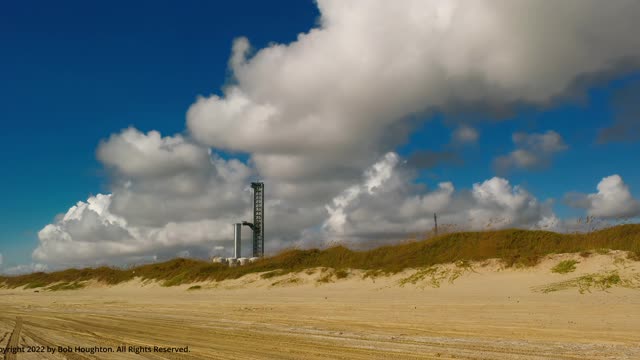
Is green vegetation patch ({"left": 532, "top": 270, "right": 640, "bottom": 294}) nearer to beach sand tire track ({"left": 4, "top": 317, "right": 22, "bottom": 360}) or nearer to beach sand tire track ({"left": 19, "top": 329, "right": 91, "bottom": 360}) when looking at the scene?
beach sand tire track ({"left": 19, "top": 329, "right": 91, "bottom": 360})

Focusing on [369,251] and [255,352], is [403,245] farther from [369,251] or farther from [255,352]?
[255,352]

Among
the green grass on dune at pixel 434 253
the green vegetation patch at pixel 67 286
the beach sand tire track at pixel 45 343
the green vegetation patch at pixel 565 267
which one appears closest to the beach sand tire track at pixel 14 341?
the beach sand tire track at pixel 45 343

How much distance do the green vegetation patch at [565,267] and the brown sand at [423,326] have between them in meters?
0.25

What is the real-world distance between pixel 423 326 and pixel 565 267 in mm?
11521

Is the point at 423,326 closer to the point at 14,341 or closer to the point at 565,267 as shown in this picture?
the point at 14,341

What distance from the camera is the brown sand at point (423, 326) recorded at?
7496mm

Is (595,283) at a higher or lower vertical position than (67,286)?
higher

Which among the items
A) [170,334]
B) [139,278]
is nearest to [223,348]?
[170,334]

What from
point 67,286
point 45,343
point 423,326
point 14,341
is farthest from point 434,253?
point 67,286

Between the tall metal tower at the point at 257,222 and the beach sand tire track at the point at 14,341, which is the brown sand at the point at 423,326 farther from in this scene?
the tall metal tower at the point at 257,222

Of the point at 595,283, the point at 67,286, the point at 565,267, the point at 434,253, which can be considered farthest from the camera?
the point at 67,286

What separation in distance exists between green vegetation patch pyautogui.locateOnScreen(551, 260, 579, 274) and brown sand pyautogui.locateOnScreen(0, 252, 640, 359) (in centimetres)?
25

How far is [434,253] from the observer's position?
2564 cm

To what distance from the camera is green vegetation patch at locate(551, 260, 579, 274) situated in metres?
18.6
